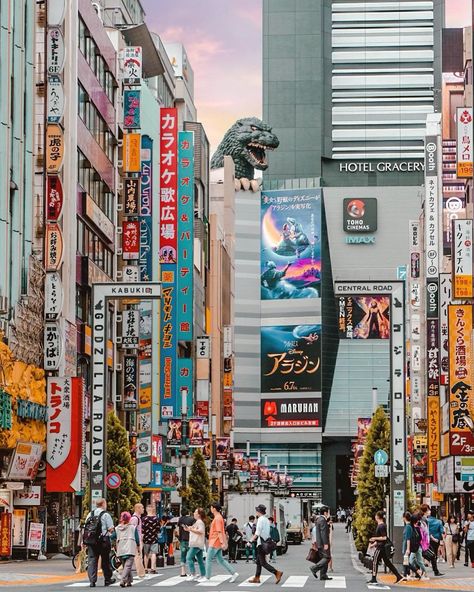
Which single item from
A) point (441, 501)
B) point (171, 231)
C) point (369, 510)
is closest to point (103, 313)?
point (369, 510)

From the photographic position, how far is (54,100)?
55750 mm

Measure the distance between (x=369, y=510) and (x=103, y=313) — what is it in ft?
75.2

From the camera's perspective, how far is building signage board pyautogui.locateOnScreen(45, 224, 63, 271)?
180ft

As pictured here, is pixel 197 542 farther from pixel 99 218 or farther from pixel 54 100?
pixel 99 218

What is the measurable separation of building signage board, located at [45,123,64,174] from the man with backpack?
26762 mm

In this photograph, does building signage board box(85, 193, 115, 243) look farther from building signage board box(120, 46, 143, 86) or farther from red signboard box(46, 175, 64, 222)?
building signage board box(120, 46, 143, 86)

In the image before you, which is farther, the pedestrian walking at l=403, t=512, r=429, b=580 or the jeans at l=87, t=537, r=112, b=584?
the pedestrian walking at l=403, t=512, r=429, b=580

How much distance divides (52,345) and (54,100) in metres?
9.50

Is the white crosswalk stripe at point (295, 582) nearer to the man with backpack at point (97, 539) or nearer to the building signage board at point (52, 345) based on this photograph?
the man with backpack at point (97, 539)

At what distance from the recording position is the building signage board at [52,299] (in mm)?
54375

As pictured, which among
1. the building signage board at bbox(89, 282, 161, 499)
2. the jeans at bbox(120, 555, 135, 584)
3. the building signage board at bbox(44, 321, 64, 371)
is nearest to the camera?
the jeans at bbox(120, 555, 135, 584)

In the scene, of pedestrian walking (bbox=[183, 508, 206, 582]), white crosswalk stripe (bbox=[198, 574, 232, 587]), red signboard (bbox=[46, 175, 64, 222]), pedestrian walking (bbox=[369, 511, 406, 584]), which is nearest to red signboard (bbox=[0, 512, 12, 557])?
white crosswalk stripe (bbox=[198, 574, 232, 587])

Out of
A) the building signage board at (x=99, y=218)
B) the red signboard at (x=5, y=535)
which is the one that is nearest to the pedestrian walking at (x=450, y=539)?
the red signboard at (x=5, y=535)

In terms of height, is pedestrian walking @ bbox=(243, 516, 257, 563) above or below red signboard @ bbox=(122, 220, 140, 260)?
below
